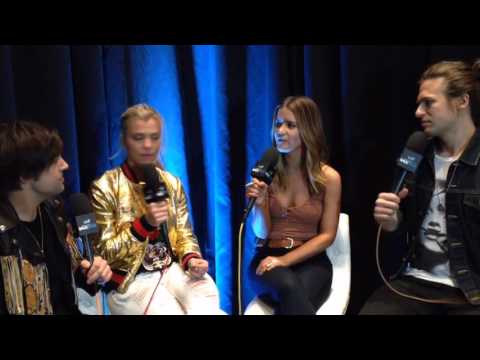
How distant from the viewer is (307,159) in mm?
2412

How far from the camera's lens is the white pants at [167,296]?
2156 millimetres

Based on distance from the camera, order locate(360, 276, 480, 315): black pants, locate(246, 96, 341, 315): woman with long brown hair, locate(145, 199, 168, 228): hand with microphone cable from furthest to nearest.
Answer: locate(246, 96, 341, 315): woman with long brown hair → locate(360, 276, 480, 315): black pants → locate(145, 199, 168, 228): hand with microphone cable

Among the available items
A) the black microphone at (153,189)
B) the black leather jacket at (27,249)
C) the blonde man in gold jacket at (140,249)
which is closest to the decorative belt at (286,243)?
the blonde man in gold jacket at (140,249)

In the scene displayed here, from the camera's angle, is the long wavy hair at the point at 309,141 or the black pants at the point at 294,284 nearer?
the black pants at the point at 294,284

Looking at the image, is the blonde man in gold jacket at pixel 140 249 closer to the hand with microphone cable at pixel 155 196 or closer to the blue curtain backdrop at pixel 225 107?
the hand with microphone cable at pixel 155 196

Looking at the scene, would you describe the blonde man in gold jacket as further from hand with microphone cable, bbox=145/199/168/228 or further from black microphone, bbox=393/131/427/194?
black microphone, bbox=393/131/427/194

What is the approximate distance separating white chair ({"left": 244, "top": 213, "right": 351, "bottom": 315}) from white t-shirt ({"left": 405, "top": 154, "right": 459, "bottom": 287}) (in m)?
0.32

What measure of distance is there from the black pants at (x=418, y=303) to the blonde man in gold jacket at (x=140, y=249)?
25.9 inches

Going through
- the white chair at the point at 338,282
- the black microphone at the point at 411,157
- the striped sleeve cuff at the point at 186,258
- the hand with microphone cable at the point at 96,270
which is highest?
the black microphone at the point at 411,157

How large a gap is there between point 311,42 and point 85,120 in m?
1.14

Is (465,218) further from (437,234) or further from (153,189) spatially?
(153,189)

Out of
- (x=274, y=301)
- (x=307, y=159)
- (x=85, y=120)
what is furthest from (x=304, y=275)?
(x=85, y=120)

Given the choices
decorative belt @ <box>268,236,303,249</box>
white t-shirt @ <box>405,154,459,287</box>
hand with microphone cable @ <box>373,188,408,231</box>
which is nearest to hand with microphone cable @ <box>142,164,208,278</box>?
decorative belt @ <box>268,236,303,249</box>

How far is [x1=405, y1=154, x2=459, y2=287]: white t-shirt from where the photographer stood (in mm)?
2135
